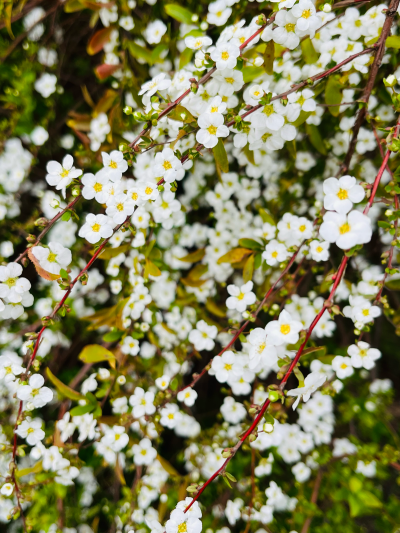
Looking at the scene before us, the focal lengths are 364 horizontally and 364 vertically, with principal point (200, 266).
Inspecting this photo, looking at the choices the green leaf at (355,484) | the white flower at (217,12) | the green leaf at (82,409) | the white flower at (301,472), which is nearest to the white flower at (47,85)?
the white flower at (217,12)

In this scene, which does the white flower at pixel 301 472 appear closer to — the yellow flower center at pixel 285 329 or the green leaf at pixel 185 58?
the yellow flower center at pixel 285 329

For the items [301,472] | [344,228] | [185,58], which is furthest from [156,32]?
[301,472]

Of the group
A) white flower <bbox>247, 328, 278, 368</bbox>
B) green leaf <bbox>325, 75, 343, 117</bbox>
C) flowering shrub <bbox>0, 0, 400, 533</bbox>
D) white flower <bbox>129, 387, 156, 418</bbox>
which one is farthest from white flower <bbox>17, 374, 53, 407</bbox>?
green leaf <bbox>325, 75, 343, 117</bbox>

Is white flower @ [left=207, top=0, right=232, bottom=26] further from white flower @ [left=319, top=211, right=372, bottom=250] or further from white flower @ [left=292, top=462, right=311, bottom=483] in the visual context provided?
white flower @ [left=292, top=462, right=311, bottom=483]

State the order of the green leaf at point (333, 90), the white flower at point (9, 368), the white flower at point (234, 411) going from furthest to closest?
the white flower at point (234, 411) → the green leaf at point (333, 90) → the white flower at point (9, 368)

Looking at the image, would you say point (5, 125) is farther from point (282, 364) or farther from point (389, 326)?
point (389, 326)

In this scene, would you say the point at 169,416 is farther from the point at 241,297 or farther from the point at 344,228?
the point at 344,228
